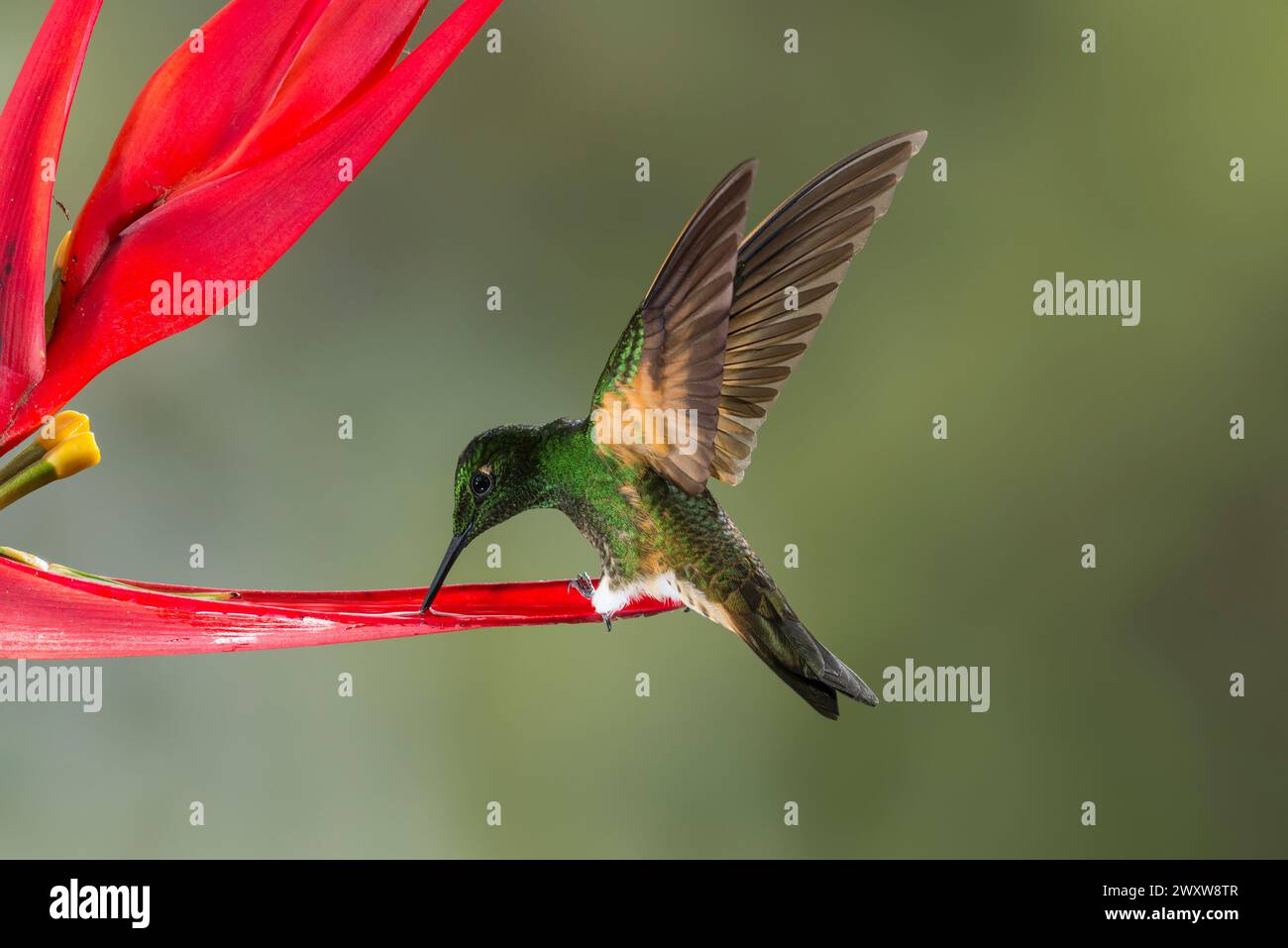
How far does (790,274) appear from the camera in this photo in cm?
39

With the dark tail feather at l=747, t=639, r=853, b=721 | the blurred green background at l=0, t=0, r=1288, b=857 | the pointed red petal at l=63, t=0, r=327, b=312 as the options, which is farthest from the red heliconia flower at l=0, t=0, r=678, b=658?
the blurred green background at l=0, t=0, r=1288, b=857

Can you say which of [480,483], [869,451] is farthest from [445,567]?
[869,451]

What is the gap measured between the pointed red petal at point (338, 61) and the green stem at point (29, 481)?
9 centimetres

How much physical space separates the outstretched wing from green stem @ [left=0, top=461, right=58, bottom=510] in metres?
0.14

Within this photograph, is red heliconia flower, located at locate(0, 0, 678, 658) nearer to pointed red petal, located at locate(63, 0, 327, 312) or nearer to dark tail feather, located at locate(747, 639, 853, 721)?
pointed red petal, located at locate(63, 0, 327, 312)

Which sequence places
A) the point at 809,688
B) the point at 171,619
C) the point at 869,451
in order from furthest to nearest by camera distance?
the point at 869,451 → the point at 809,688 → the point at 171,619

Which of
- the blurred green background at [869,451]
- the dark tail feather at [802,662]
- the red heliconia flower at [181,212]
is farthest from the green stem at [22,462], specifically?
the blurred green background at [869,451]

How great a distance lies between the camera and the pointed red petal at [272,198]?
0.96 ft

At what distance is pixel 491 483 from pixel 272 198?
0.33 feet

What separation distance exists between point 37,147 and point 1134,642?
998mm

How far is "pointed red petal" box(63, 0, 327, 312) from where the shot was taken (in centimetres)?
31

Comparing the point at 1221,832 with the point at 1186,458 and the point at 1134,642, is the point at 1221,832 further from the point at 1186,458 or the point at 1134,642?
the point at 1186,458

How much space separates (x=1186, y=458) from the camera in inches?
44.2

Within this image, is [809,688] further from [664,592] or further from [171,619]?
[171,619]
